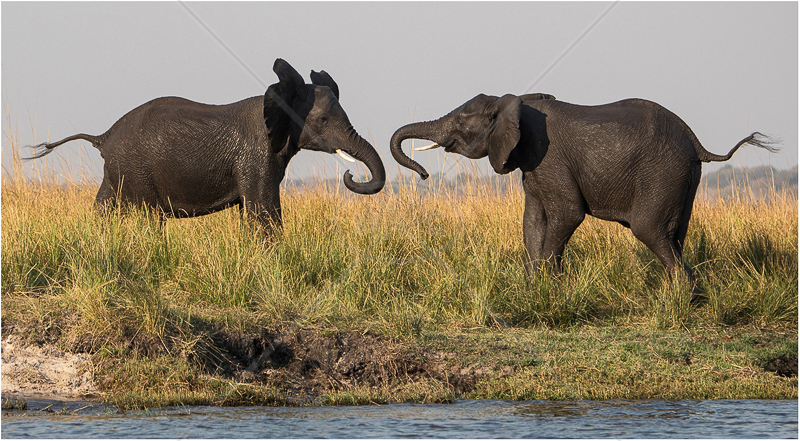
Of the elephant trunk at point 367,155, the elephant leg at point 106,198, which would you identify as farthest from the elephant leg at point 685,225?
the elephant leg at point 106,198

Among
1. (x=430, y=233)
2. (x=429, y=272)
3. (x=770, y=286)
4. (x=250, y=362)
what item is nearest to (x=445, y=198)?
(x=430, y=233)

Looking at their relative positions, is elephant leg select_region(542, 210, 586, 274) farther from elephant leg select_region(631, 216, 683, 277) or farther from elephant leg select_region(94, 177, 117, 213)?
elephant leg select_region(94, 177, 117, 213)

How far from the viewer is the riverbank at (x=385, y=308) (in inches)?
231

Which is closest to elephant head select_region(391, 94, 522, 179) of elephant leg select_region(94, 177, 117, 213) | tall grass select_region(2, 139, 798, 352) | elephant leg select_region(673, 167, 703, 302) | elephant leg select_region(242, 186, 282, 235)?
tall grass select_region(2, 139, 798, 352)

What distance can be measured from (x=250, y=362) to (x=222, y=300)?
100cm

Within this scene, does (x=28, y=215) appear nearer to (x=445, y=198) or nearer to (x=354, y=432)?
(x=445, y=198)

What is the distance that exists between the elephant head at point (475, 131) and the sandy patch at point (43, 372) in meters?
3.33

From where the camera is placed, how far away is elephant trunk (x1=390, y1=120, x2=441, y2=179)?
323 inches

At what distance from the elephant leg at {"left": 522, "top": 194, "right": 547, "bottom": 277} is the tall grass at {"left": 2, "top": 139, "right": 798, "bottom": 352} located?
0.27 m

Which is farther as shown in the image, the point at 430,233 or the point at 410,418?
the point at 430,233

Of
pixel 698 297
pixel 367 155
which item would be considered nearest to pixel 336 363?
pixel 367 155

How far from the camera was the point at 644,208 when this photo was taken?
7559 millimetres

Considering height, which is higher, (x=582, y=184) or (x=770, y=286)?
(x=582, y=184)

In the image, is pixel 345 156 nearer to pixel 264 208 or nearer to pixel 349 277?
pixel 264 208
